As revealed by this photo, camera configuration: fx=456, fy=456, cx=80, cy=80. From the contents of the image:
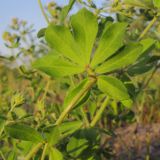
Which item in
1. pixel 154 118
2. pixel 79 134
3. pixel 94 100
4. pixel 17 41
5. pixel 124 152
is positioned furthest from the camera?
pixel 154 118

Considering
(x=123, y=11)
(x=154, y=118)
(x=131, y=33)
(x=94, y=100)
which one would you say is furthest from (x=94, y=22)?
(x=154, y=118)

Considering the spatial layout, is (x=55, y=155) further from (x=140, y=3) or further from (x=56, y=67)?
(x=140, y=3)

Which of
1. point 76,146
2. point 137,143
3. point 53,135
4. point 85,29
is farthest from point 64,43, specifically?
point 137,143

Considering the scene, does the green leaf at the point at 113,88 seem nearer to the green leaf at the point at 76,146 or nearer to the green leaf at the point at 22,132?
the green leaf at the point at 22,132

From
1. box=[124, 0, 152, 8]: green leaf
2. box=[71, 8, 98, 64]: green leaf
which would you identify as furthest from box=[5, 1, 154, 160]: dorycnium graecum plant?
box=[124, 0, 152, 8]: green leaf

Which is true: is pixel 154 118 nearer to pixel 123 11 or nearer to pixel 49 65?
pixel 123 11
